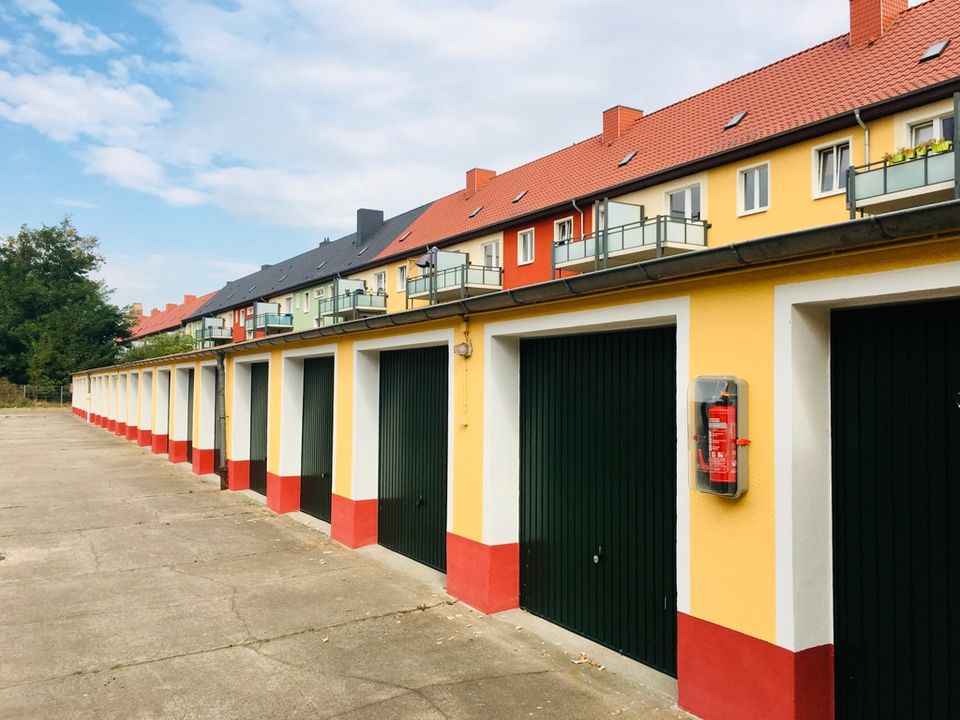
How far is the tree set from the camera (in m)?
67.1

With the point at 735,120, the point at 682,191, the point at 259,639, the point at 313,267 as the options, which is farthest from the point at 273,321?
the point at 259,639

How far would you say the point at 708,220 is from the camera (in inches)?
880

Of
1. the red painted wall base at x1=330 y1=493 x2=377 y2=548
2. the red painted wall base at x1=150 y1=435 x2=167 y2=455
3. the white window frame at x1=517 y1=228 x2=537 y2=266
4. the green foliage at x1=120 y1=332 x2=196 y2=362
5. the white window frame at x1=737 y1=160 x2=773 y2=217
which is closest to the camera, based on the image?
the red painted wall base at x1=330 y1=493 x2=377 y2=548

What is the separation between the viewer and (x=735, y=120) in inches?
928

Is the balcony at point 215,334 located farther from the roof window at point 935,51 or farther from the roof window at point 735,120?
the roof window at point 935,51

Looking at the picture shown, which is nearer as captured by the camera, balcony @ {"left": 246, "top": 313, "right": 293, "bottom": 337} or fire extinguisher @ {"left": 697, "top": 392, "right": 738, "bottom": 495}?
fire extinguisher @ {"left": 697, "top": 392, "right": 738, "bottom": 495}

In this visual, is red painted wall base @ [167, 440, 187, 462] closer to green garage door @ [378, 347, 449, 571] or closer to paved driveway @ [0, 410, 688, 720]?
paved driveway @ [0, 410, 688, 720]

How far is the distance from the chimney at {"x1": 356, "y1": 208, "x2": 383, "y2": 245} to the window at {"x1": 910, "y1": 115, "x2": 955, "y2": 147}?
36.4 m

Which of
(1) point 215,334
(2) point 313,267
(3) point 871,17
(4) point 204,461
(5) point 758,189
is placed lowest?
(4) point 204,461

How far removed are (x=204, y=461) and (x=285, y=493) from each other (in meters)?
6.42

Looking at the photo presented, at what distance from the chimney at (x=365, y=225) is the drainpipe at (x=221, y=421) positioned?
3350cm

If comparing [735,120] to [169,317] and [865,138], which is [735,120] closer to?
[865,138]

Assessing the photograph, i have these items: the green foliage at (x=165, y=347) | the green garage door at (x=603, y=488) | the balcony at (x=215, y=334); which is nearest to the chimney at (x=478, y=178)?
the balcony at (x=215, y=334)

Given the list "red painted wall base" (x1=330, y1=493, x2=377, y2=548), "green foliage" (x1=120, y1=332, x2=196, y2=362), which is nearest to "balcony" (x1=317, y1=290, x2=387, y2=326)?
"green foliage" (x1=120, y1=332, x2=196, y2=362)
